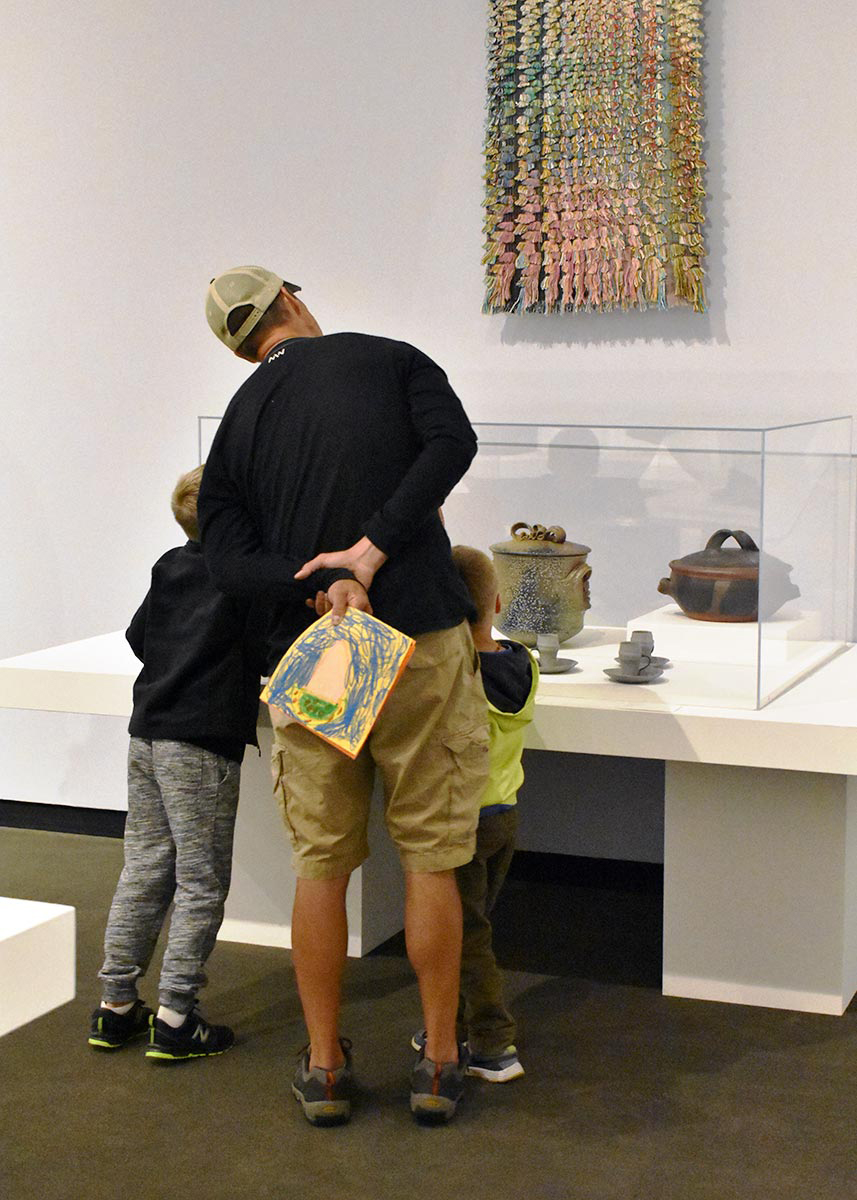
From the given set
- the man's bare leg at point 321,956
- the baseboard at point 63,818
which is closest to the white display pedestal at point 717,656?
the man's bare leg at point 321,956

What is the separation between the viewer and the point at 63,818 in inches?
166

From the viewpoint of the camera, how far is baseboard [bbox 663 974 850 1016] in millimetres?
2830

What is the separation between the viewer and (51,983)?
1253 mm

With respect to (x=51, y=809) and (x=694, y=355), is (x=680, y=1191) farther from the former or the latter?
(x=51, y=809)

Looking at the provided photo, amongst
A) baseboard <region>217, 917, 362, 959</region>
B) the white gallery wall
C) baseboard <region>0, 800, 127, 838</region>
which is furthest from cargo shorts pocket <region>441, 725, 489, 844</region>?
baseboard <region>0, 800, 127, 838</region>

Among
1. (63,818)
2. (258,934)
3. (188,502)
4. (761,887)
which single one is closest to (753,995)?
(761,887)

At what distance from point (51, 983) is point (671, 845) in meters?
1.83

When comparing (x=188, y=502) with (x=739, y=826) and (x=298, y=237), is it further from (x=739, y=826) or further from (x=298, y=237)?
(x=298, y=237)

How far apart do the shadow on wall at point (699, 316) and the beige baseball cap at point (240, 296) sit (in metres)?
1.28

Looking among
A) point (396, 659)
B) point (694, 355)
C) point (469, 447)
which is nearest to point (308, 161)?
point (694, 355)

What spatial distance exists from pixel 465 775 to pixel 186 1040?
2.48 feet

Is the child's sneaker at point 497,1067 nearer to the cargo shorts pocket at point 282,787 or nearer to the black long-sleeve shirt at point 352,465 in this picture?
the cargo shorts pocket at point 282,787

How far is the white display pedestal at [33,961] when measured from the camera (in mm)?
1206

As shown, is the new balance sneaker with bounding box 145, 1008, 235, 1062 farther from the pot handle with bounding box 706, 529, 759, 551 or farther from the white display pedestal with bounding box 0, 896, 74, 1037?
the white display pedestal with bounding box 0, 896, 74, 1037
